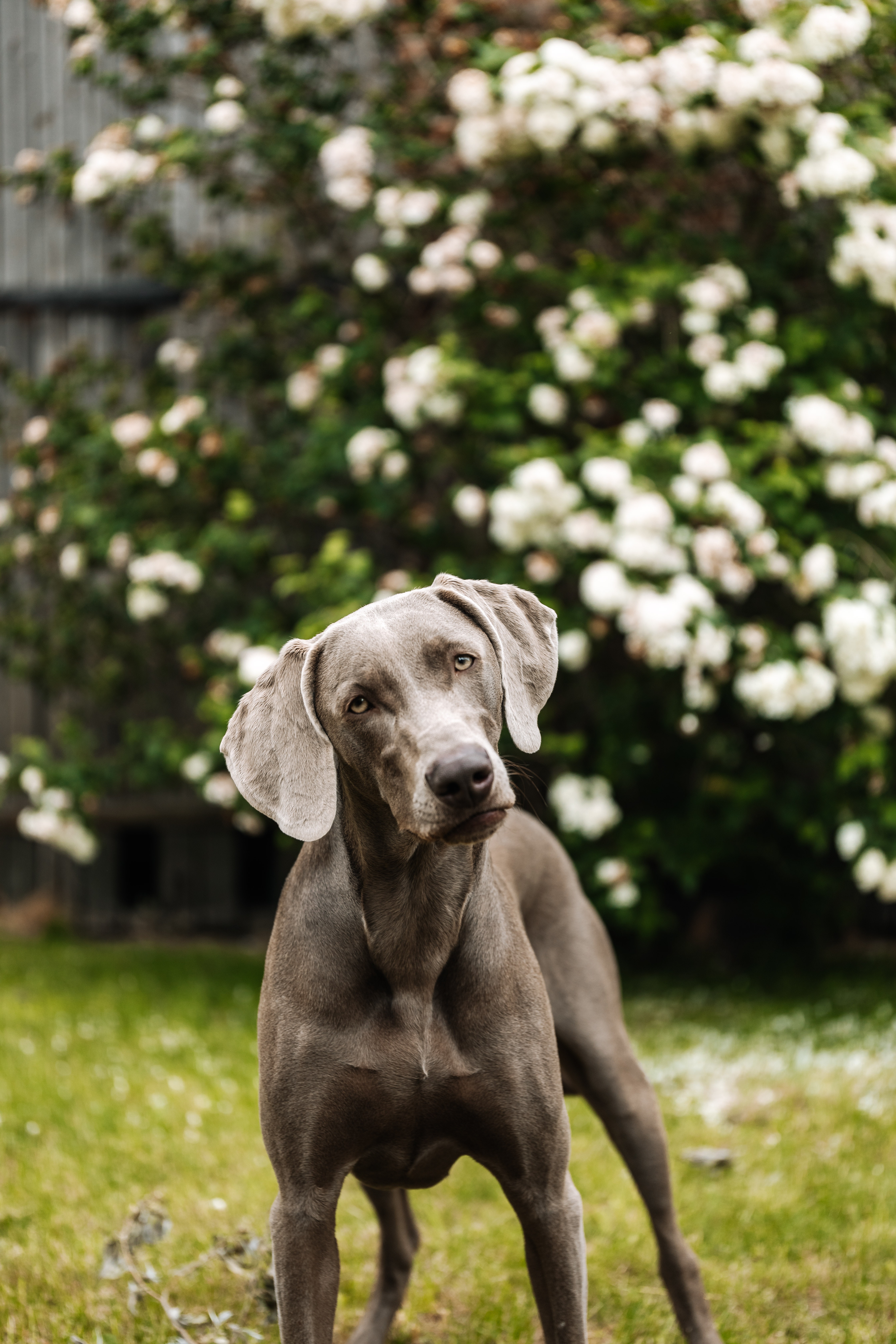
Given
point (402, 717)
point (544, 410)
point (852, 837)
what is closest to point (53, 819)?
point (544, 410)

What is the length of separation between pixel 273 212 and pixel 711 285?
249 centimetres

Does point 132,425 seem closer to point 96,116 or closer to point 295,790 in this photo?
point 96,116

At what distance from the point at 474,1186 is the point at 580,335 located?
2.92 metres

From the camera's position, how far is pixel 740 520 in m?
4.44

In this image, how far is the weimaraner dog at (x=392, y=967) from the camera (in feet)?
6.80

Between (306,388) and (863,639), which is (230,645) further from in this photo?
(863,639)

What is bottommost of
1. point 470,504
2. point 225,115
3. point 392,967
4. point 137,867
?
point 137,867

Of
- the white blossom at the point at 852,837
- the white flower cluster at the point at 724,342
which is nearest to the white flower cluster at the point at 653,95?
the white flower cluster at the point at 724,342

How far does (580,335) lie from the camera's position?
15.7 ft

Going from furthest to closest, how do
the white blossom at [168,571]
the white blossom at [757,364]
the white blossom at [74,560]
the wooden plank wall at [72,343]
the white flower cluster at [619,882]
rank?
the wooden plank wall at [72,343] < the white blossom at [74,560] < the white blossom at [168,571] < the white flower cluster at [619,882] < the white blossom at [757,364]

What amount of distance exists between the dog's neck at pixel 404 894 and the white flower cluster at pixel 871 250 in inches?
126

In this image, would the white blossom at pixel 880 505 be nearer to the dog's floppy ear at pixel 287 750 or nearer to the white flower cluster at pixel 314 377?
the white flower cluster at pixel 314 377

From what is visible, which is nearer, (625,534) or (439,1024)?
(439,1024)

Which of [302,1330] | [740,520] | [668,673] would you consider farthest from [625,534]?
[302,1330]
